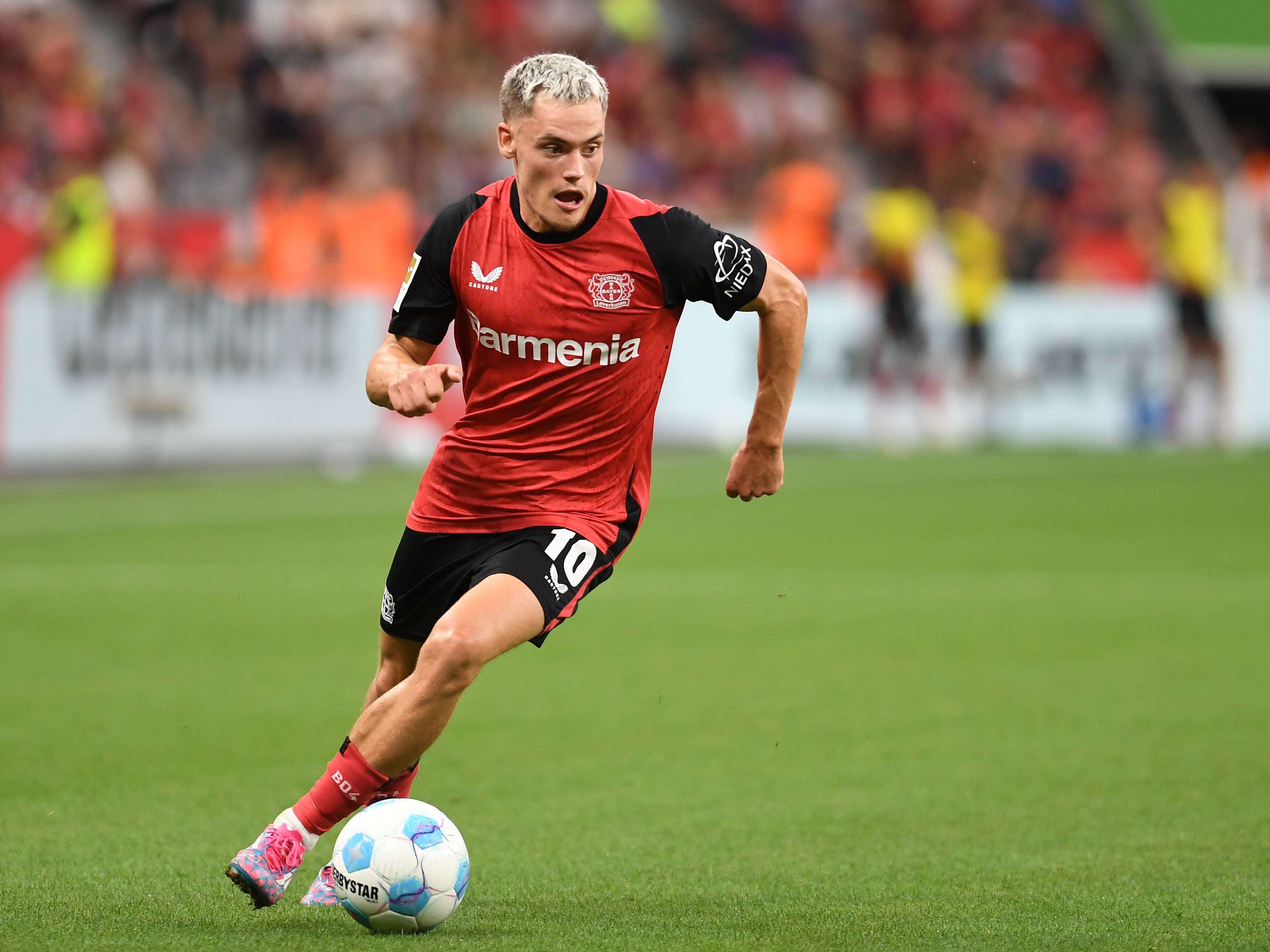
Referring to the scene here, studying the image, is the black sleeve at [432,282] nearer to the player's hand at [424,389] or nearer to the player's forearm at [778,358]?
the player's hand at [424,389]

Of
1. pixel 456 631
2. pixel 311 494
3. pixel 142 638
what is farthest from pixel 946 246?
pixel 456 631

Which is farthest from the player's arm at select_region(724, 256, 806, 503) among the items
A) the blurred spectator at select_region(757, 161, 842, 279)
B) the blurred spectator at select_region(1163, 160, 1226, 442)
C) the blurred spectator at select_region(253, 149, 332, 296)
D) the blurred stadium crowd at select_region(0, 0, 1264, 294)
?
the blurred spectator at select_region(757, 161, 842, 279)

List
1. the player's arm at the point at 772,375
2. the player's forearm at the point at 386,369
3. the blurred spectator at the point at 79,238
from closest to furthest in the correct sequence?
the player's forearm at the point at 386,369
the player's arm at the point at 772,375
the blurred spectator at the point at 79,238

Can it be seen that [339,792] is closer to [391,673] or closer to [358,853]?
[358,853]

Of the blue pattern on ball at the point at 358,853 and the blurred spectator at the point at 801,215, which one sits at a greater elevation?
the blurred spectator at the point at 801,215

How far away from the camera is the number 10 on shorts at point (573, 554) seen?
4.92 meters

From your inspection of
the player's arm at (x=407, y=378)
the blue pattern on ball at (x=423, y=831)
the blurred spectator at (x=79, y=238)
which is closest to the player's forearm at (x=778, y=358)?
→ the player's arm at (x=407, y=378)

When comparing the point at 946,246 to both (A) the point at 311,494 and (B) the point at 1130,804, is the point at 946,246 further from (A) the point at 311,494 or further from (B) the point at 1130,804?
(B) the point at 1130,804

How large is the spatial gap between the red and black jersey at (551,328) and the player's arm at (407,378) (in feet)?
0.17

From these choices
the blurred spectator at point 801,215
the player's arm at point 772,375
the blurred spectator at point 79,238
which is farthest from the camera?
the blurred spectator at point 801,215

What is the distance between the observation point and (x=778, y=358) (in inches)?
201

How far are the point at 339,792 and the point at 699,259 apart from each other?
1.59 metres

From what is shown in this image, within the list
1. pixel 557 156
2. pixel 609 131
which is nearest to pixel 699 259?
pixel 557 156

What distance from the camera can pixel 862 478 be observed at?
18.0 meters
